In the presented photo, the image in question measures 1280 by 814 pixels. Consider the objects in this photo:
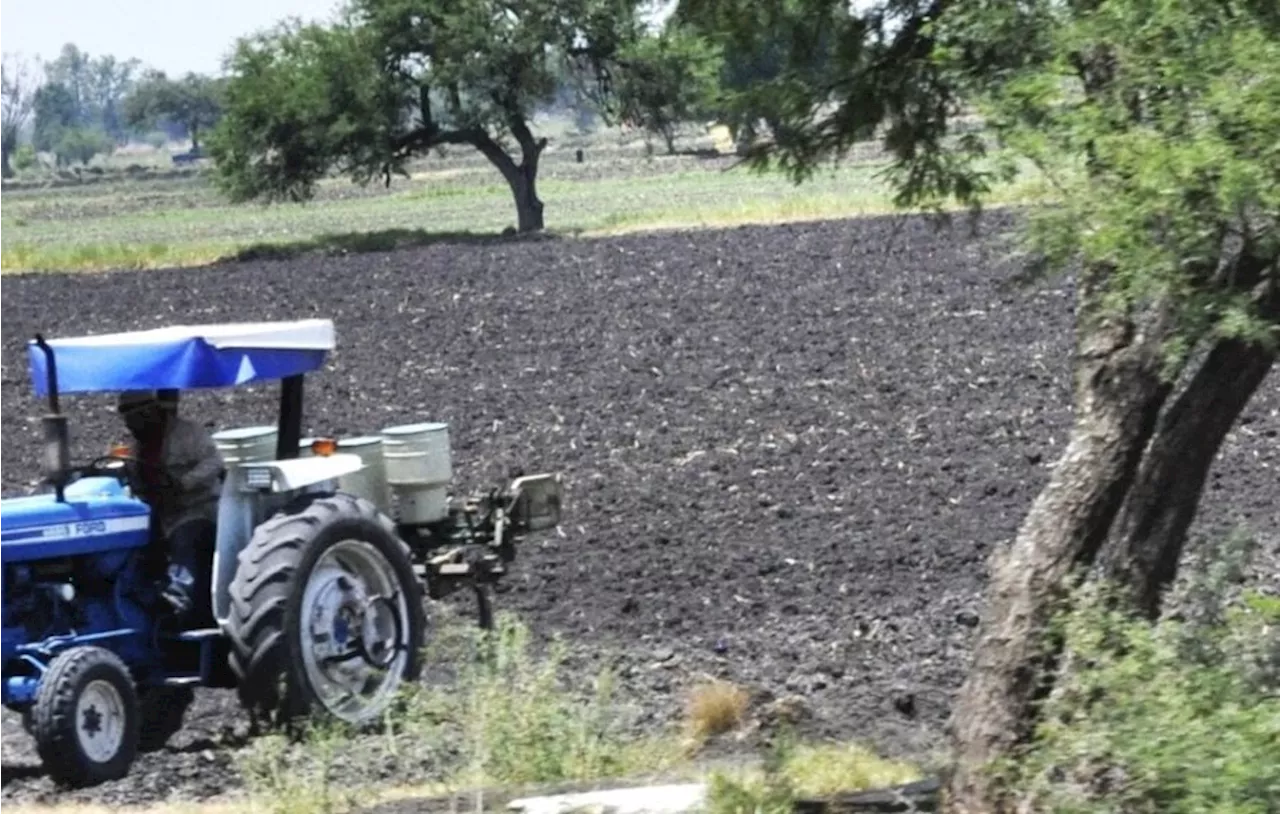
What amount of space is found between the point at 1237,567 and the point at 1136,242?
8.52 ft

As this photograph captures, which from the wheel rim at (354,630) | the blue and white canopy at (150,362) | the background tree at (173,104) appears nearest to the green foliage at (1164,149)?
the blue and white canopy at (150,362)

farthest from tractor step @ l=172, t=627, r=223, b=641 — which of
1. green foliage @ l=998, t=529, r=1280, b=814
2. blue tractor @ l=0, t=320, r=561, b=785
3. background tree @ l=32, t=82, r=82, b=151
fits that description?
background tree @ l=32, t=82, r=82, b=151

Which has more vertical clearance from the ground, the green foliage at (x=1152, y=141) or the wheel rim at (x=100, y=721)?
the green foliage at (x=1152, y=141)

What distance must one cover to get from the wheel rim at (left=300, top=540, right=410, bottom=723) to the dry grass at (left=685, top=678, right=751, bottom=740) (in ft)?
4.59

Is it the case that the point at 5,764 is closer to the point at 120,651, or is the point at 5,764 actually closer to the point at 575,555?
the point at 120,651

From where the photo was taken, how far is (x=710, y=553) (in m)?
15.3

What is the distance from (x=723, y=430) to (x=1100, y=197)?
1345 cm

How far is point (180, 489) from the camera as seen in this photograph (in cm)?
1083

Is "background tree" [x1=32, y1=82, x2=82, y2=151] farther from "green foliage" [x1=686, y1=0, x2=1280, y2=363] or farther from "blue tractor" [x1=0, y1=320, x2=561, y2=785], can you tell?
"green foliage" [x1=686, y1=0, x2=1280, y2=363]

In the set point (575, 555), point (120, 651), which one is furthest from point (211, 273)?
point (120, 651)

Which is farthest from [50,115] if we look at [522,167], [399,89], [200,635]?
[200,635]

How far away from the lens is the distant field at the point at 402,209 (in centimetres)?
4553

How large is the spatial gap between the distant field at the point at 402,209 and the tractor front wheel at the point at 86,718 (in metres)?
18.9

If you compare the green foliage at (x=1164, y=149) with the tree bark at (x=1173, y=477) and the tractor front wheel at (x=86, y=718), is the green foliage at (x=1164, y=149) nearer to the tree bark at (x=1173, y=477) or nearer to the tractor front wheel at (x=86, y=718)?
the tree bark at (x=1173, y=477)
